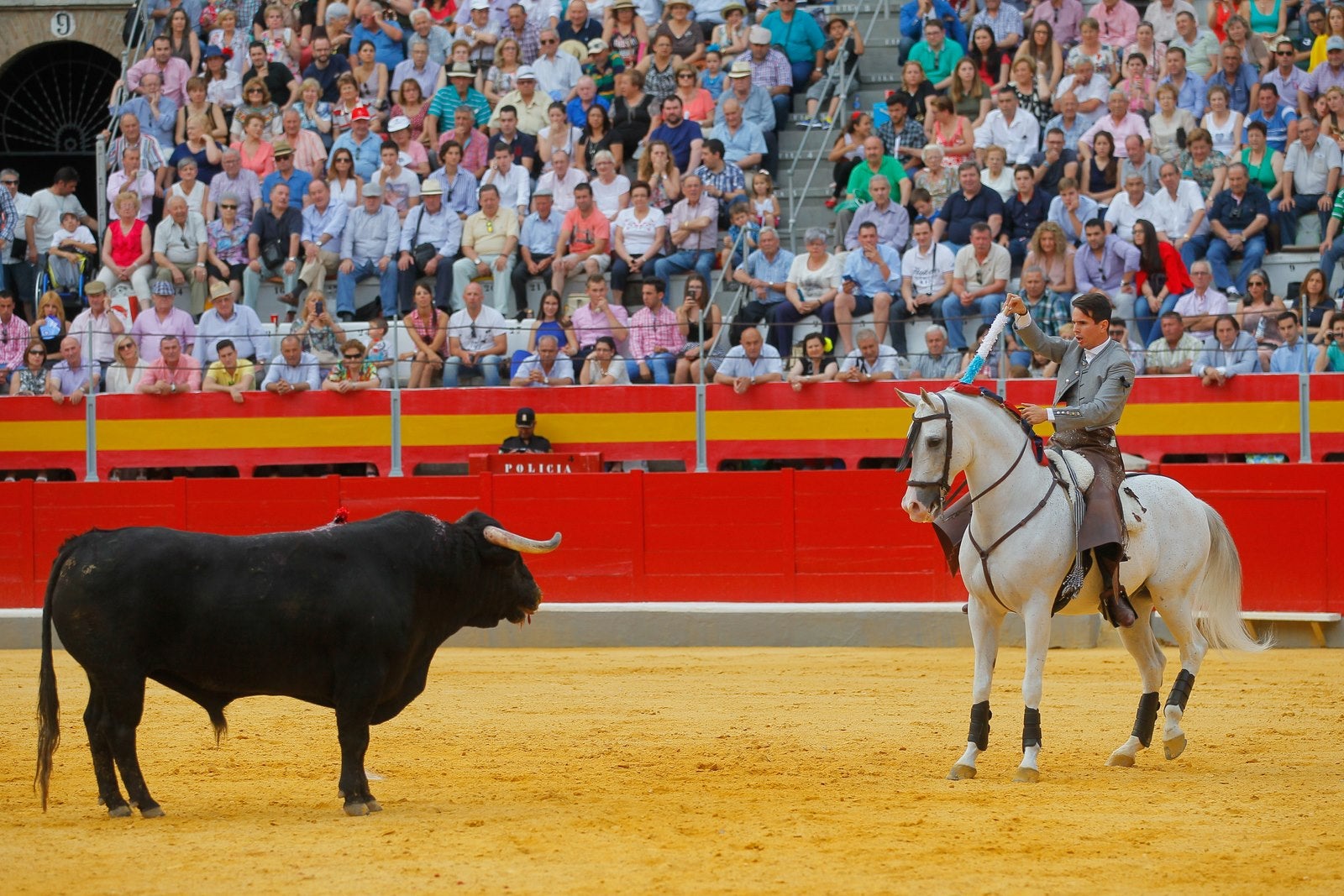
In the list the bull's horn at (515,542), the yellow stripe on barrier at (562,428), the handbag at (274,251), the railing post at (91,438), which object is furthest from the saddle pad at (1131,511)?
the handbag at (274,251)

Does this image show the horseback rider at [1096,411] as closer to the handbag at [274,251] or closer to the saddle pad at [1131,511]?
the saddle pad at [1131,511]

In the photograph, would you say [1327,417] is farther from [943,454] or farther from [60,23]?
[60,23]

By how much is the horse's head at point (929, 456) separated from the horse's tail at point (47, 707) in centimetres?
348

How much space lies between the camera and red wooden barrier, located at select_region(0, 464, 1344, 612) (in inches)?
531

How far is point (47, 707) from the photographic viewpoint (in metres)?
6.79

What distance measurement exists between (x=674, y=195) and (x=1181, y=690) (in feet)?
28.8

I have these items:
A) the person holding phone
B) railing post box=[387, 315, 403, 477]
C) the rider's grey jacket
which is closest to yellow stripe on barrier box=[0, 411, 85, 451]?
the person holding phone

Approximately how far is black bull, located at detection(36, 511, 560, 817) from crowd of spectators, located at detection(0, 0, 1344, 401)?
24.7ft

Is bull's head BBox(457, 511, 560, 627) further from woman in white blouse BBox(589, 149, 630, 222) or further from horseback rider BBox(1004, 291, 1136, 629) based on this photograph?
woman in white blouse BBox(589, 149, 630, 222)

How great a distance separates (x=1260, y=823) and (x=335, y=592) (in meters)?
3.69

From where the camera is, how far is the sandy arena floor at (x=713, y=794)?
579cm

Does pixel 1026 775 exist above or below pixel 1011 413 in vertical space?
below

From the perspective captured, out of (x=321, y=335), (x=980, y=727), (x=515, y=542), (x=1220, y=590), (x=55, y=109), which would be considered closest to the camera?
(x=515, y=542)

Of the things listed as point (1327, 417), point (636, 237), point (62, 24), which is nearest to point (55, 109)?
point (62, 24)
